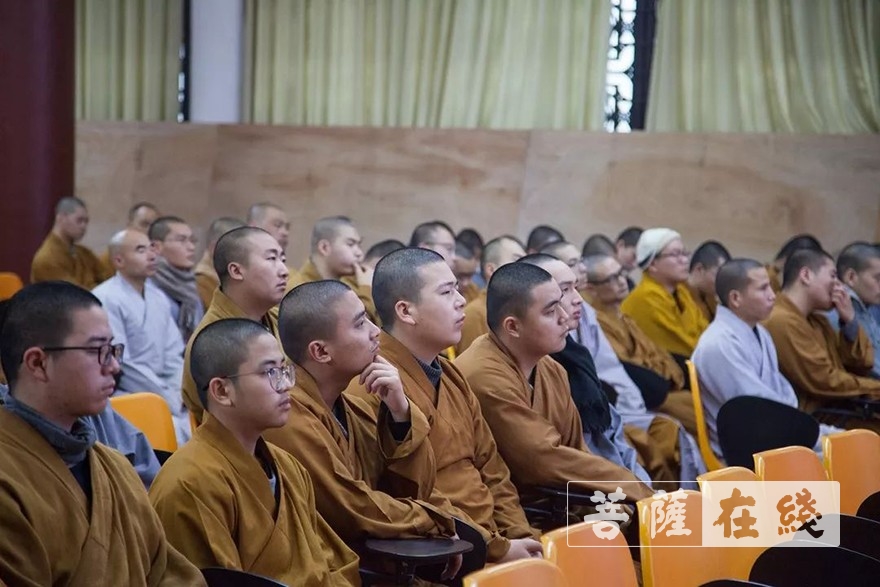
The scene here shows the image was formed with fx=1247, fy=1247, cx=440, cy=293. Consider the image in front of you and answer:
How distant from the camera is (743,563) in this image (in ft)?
9.70

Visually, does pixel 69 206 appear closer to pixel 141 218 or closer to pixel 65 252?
pixel 65 252

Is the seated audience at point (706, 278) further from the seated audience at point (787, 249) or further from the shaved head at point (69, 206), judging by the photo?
the shaved head at point (69, 206)

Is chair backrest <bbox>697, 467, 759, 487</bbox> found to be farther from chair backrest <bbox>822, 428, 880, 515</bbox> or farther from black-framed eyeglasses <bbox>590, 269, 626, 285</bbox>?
black-framed eyeglasses <bbox>590, 269, 626, 285</bbox>

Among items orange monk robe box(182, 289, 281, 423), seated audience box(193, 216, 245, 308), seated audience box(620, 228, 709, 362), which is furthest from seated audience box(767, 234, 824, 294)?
orange monk robe box(182, 289, 281, 423)

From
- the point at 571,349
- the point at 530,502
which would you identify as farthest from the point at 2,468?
the point at 571,349

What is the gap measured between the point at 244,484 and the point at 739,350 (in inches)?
113

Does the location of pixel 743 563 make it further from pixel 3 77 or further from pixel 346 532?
pixel 3 77

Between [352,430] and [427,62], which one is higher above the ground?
[427,62]

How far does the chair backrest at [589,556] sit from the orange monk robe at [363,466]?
54cm

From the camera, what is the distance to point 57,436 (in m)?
2.25

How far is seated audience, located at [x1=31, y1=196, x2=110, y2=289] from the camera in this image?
7.95 m

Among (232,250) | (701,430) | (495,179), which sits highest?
(495,179)

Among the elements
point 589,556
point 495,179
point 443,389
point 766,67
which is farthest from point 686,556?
point 495,179

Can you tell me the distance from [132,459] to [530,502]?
4.04 feet
